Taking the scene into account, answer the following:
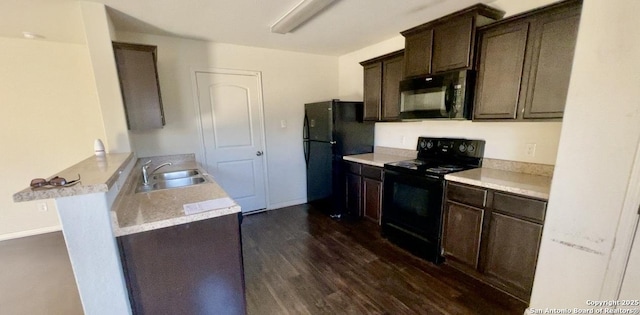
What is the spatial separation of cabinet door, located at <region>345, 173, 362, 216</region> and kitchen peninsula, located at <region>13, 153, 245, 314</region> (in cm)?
202

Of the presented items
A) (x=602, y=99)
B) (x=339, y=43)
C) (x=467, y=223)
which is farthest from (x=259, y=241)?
(x=602, y=99)

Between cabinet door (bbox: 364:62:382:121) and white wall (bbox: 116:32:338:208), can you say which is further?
cabinet door (bbox: 364:62:382:121)

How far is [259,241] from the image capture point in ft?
9.37

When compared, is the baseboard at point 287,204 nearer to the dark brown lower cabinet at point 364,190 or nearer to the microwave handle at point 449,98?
the dark brown lower cabinet at point 364,190

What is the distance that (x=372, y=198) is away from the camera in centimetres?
312

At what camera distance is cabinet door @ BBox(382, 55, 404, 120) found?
2886mm

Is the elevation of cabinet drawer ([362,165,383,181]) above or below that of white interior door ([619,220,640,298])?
above

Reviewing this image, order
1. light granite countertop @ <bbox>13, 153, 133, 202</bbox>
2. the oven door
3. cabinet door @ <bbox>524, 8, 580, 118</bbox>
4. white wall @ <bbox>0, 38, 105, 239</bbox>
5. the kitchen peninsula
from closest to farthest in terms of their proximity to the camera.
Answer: light granite countertop @ <bbox>13, 153, 133, 202</bbox>
the kitchen peninsula
cabinet door @ <bbox>524, 8, 580, 118</bbox>
the oven door
white wall @ <bbox>0, 38, 105, 239</bbox>

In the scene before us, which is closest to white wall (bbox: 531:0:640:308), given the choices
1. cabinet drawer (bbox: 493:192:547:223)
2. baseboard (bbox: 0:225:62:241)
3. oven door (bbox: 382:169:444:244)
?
cabinet drawer (bbox: 493:192:547:223)

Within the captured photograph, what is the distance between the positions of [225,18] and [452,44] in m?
2.17

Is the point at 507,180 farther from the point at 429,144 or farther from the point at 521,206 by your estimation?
the point at 429,144

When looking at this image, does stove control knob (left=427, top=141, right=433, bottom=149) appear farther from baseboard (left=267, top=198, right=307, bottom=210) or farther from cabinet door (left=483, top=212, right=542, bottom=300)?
baseboard (left=267, top=198, right=307, bottom=210)

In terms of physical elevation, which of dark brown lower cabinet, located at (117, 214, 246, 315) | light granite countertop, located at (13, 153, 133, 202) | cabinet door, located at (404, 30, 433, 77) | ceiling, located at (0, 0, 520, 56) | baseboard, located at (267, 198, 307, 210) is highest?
ceiling, located at (0, 0, 520, 56)

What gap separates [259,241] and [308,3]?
2.49 meters
